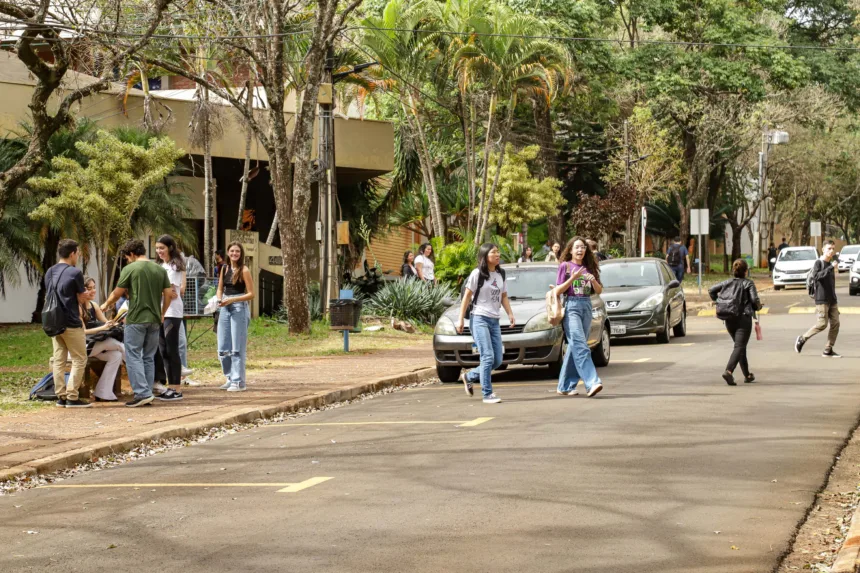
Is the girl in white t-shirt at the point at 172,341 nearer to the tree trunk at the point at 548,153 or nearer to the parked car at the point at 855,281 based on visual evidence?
the parked car at the point at 855,281

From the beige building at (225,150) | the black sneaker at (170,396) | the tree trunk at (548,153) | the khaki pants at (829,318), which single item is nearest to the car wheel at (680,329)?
the khaki pants at (829,318)

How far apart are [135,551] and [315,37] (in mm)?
17045

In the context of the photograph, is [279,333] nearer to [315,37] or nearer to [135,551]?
[315,37]

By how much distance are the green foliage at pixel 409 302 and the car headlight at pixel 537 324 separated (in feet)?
37.9

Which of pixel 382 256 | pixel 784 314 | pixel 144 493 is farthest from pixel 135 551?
pixel 382 256

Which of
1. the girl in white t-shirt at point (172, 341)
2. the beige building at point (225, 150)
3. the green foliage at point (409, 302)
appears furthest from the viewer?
the beige building at point (225, 150)

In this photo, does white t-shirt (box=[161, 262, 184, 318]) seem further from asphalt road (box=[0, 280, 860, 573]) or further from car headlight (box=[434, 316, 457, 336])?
car headlight (box=[434, 316, 457, 336])

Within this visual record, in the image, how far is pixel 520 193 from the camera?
46500mm

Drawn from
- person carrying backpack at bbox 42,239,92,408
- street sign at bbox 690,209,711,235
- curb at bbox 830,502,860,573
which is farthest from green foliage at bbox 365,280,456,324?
curb at bbox 830,502,860,573

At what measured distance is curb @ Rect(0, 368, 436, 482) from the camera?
998 centimetres

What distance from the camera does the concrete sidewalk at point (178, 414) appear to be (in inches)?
419

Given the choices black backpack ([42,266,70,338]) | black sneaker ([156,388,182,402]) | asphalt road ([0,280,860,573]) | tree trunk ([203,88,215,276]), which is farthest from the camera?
tree trunk ([203,88,215,276])

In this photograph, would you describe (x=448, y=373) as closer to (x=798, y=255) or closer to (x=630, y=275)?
(x=630, y=275)

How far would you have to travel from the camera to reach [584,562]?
21.0ft
